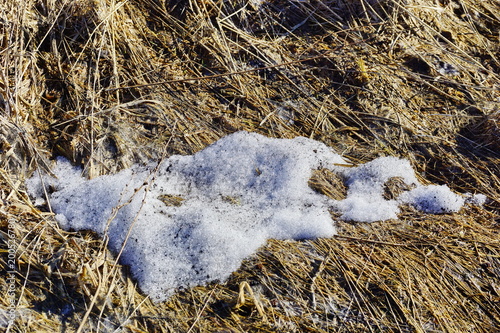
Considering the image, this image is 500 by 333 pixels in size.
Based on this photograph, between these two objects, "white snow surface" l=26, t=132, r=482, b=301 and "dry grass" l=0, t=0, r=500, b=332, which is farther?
"white snow surface" l=26, t=132, r=482, b=301

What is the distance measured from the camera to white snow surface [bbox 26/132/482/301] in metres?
1.94

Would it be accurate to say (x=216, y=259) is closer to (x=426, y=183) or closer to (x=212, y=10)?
(x=426, y=183)

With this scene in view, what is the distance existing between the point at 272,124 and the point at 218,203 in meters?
0.64

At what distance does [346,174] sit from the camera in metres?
2.34

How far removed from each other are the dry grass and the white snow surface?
0.22ft

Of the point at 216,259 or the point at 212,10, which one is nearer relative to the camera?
the point at 216,259

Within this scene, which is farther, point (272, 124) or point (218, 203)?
point (272, 124)

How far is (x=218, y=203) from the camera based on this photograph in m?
2.18

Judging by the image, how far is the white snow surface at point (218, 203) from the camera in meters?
Answer: 1.94

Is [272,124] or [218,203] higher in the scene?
[272,124]

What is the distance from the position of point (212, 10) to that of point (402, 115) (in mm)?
1443

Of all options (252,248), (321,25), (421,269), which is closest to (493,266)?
(421,269)

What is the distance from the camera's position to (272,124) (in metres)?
2.49

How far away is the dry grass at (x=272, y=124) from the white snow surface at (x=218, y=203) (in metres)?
0.07
